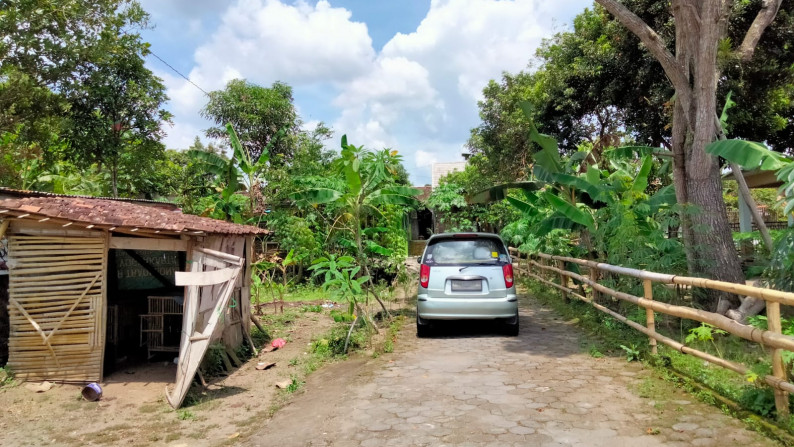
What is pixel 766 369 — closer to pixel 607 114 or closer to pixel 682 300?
pixel 682 300

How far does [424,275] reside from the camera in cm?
824

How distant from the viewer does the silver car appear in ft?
26.2

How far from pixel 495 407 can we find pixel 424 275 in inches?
136

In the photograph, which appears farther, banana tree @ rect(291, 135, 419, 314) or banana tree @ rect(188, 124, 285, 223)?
banana tree @ rect(188, 124, 285, 223)

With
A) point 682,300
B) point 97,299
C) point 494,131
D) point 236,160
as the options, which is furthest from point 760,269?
point 494,131

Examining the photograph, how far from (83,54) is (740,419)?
13.0 metres

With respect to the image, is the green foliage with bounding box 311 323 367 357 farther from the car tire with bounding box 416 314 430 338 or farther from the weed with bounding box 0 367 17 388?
the weed with bounding box 0 367 17 388

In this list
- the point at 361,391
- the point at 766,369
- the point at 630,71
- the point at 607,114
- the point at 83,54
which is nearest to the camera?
the point at 766,369

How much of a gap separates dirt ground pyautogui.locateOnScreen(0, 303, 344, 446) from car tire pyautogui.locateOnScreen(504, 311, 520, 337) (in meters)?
3.29

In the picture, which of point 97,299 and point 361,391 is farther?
point 97,299

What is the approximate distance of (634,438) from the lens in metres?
4.06

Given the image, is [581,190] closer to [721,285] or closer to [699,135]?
[699,135]

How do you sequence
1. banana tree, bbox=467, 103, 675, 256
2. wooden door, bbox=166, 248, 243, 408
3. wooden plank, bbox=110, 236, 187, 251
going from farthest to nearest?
1. banana tree, bbox=467, 103, 675, 256
2. wooden plank, bbox=110, 236, 187, 251
3. wooden door, bbox=166, 248, 243, 408

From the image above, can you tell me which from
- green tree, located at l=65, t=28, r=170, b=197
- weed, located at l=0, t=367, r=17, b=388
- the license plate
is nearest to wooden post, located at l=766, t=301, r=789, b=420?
the license plate
